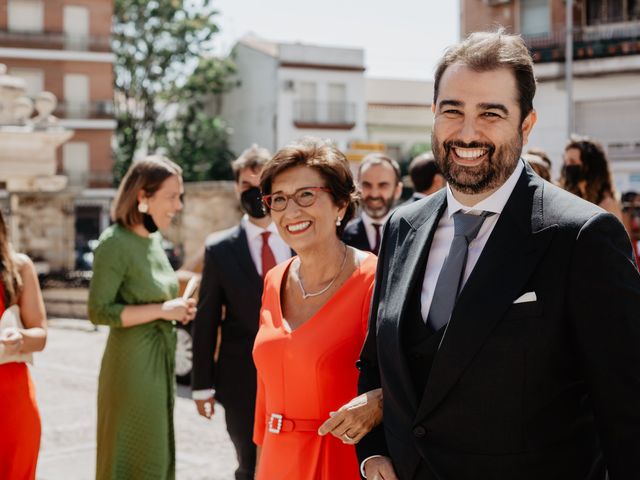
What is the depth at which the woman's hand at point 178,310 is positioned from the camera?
5.17m

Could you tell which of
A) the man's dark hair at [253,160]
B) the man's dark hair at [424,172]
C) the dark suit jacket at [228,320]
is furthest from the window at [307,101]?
the dark suit jacket at [228,320]

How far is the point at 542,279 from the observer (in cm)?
229

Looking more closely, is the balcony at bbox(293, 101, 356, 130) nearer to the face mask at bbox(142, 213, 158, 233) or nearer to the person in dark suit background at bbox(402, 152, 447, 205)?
the person in dark suit background at bbox(402, 152, 447, 205)

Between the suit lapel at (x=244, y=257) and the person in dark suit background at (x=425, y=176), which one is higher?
the person in dark suit background at (x=425, y=176)

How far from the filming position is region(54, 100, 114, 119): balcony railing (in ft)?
145

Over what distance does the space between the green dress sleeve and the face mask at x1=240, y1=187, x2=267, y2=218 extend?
0.82 metres

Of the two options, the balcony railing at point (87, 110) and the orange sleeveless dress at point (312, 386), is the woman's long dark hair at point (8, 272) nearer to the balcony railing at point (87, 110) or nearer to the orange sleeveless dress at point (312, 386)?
the orange sleeveless dress at point (312, 386)

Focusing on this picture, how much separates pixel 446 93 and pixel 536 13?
32.8 meters

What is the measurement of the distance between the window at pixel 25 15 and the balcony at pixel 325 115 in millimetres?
14408

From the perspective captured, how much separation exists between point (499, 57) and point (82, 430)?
637 cm

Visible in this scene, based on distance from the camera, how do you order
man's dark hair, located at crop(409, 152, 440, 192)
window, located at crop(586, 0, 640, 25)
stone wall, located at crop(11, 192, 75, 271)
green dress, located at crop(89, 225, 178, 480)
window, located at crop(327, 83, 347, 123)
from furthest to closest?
window, located at crop(327, 83, 347, 123) → window, located at crop(586, 0, 640, 25) → stone wall, located at crop(11, 192, 75, 271) → man's dark hair, located at crop(409, 152, 440, 192) → green dress, located at crop(89, 225, 178, 480)

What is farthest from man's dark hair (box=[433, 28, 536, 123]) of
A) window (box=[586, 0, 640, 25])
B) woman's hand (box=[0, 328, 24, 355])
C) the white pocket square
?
window (box=[586, 0, 640, 25])

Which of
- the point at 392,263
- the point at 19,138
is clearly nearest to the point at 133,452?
the point at 392,263

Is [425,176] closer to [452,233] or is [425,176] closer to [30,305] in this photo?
[30,305]
